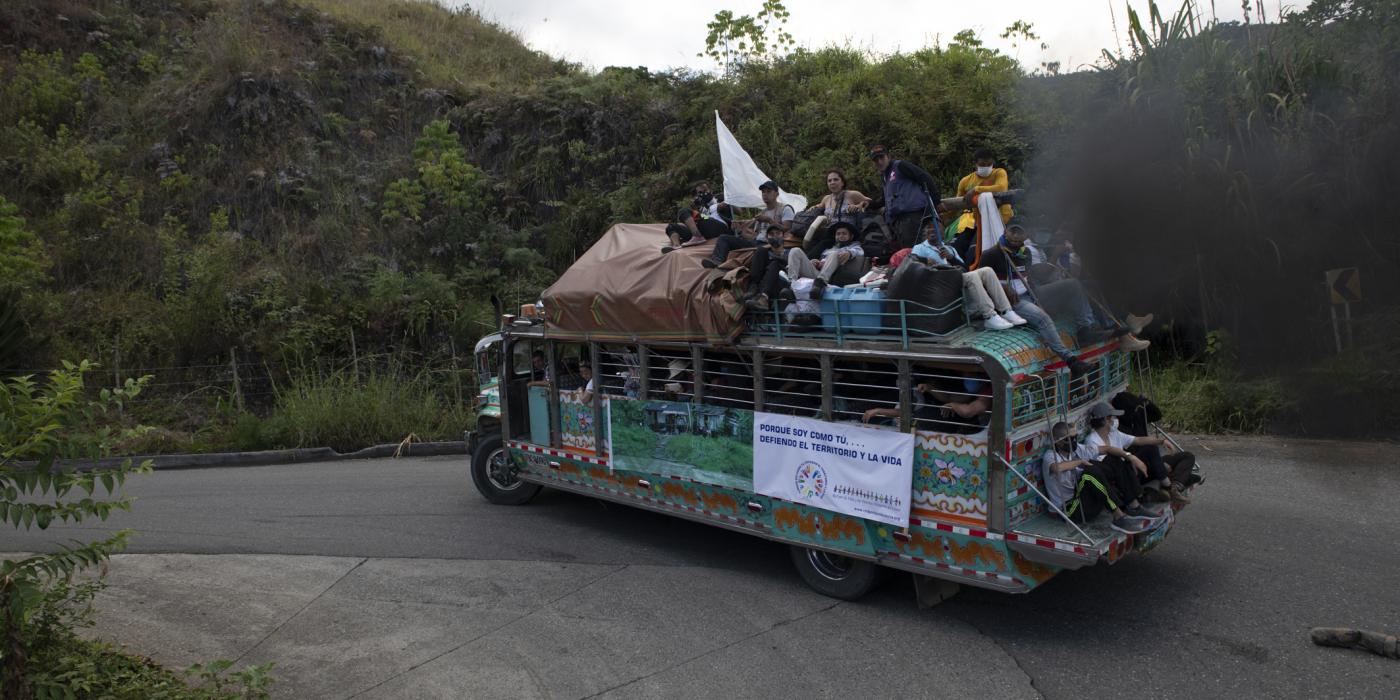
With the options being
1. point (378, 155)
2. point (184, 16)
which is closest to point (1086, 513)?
Result: point (378, 155)

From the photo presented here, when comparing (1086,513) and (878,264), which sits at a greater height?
(878,264)

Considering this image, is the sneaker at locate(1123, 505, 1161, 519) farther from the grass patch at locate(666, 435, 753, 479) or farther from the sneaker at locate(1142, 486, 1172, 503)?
the grass patch at locate(666, 435, 753, 479)

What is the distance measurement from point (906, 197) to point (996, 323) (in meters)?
2.55

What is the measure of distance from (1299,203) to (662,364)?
8340 mm

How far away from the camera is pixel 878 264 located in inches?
321

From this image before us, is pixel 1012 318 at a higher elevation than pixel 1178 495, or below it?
higher

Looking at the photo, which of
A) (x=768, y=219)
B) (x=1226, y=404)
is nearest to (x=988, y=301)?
(x=768, y=219)

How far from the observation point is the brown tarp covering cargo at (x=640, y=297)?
290 inches

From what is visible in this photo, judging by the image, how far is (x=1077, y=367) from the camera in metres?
6.61

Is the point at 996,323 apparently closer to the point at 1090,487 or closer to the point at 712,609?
the point at 1090,487

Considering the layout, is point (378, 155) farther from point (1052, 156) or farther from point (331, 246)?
point (1052, 156)

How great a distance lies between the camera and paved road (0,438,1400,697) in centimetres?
566

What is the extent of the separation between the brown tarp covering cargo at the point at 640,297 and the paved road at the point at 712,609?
2.00m

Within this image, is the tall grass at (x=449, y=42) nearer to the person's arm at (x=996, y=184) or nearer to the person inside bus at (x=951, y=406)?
the person's arm at (x=996, y=184)
